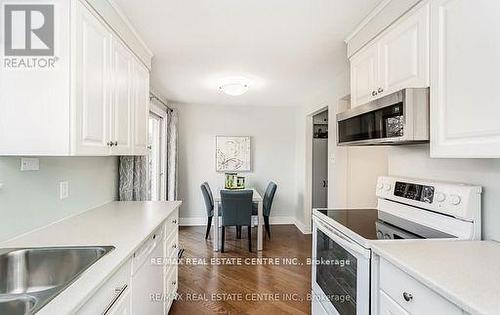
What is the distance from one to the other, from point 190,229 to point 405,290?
4462 mm

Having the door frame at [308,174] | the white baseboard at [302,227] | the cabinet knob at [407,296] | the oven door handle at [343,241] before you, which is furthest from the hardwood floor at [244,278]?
the cabinet knob at [407,296]

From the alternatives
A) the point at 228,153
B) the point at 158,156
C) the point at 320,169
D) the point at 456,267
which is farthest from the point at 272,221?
the point at 456,267

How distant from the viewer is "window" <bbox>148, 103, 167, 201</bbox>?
4711 millimetres

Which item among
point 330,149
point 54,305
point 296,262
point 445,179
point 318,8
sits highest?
point 318,8

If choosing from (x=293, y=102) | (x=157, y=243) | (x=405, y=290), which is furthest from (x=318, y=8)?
(x=293, y=102)

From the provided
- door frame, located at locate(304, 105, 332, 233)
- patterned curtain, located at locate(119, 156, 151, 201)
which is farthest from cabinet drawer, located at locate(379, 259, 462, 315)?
door frame, located at locate(304, 105, 332, 233)

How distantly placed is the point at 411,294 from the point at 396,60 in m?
1.33

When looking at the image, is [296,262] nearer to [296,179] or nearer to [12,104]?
[296,179]

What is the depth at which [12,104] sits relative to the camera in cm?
135

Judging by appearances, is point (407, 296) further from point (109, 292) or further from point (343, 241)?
point (109, 292)

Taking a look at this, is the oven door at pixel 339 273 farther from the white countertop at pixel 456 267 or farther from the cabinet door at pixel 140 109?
the cabinet door at pixel 140 109

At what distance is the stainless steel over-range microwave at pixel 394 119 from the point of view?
4.87ft

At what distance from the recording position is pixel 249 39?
2.44 meters

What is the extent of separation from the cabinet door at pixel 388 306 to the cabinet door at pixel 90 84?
1636 millimetres
